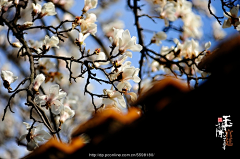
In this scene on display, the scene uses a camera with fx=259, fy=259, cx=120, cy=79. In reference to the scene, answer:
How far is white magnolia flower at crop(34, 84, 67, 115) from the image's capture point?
1.45 m

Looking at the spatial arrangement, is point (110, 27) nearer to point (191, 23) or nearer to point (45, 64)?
point (191, 23)

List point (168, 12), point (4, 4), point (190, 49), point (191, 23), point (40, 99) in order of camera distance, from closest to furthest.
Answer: point (40, 99) < point (4, 4) < point (168, 12) < point (190, 49) < point (191, 23)

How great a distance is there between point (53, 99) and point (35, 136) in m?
0.23

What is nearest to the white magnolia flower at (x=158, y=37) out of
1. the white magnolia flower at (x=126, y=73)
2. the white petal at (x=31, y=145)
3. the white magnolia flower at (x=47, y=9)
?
the white magnolia flower at (x=126, y=73)

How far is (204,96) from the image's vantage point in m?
0.81

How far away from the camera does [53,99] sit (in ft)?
4.86

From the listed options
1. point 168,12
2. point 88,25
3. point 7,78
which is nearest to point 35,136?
point 7,78

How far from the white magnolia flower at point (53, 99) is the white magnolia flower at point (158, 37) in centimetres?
108

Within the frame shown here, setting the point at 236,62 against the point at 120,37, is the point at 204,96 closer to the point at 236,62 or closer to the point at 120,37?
the point at 236,62

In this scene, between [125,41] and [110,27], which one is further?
[110,27]

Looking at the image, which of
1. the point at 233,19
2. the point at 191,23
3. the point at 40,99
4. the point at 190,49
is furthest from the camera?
the point at 191,23

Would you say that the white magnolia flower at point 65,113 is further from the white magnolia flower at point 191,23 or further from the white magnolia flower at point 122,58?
the white magnolia flower at point 191,23

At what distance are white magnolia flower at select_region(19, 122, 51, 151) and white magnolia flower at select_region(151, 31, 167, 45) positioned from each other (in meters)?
1.24

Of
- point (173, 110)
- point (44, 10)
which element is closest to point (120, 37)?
point (44, 10)
